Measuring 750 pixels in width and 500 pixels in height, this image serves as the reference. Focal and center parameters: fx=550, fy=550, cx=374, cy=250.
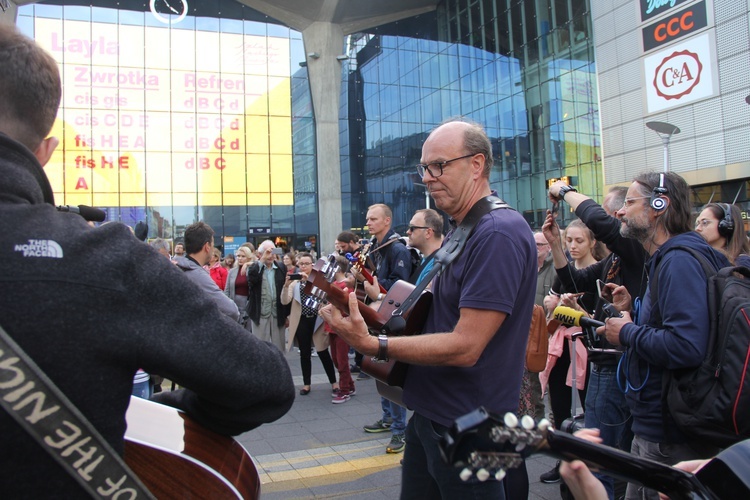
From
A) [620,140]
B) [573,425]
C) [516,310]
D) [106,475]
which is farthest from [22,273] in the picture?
[620,140]

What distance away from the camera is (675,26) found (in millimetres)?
17891

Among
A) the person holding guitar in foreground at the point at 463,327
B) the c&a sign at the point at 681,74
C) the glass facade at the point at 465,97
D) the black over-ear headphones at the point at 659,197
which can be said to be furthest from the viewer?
the glass facade at the point at 465,97

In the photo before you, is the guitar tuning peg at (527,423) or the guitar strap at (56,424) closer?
the guitar strap at (56,424)

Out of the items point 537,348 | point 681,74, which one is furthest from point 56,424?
point 681,74

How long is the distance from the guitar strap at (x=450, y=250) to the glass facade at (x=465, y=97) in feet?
84.3

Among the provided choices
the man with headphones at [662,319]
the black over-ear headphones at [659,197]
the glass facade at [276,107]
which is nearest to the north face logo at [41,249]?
the man with headphones at [662,319]

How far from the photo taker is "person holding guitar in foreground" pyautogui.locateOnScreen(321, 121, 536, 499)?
2039mm

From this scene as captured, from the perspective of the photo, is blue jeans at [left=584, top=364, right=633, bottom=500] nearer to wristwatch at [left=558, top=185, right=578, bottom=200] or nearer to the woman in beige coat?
wristwatch at [left=558, top=185, right=578, bottom=200]

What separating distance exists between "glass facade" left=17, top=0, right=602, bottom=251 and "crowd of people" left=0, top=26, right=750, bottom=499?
76.7ft

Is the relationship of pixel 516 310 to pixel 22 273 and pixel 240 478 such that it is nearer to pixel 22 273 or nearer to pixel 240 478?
pixel 240 478

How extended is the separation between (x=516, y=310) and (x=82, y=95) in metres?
29.4

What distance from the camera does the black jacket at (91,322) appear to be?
99 cm

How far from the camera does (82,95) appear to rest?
2647 cm

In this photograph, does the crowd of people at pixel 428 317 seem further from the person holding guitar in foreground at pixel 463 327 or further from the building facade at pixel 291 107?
the building facade at pixel 291 107
